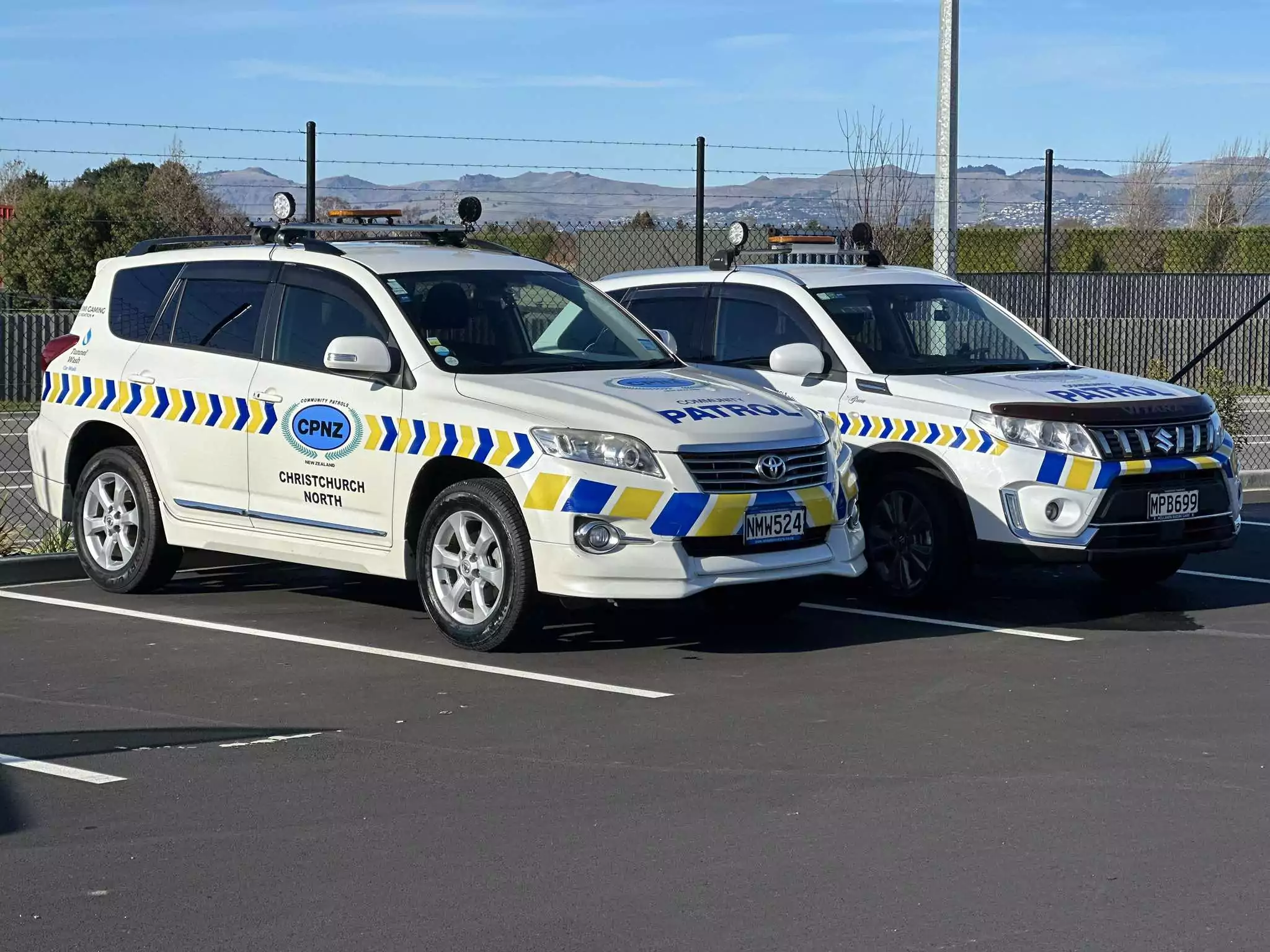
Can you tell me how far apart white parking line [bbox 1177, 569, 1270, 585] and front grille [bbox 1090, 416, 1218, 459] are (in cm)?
132

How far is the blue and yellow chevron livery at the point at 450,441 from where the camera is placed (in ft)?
27.8

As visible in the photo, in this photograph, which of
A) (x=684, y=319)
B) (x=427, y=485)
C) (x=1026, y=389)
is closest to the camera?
(x=427, y=485)

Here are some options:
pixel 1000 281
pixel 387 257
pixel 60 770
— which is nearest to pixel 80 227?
pixel 1000 281

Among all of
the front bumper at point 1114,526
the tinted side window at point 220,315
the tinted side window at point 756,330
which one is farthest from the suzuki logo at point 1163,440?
the tinted side window at point 220,315

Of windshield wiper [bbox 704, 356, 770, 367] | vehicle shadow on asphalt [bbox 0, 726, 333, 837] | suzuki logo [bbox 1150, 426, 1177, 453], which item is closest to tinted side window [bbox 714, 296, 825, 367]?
windshield wiper [bbox 704, 356, 770, 367]

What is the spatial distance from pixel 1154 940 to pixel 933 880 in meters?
0.69

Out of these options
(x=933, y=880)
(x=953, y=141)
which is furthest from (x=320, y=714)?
(x=953, y=141)

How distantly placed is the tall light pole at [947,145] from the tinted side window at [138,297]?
21.9 feet

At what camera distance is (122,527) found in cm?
1027

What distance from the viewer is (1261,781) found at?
20.7 feet

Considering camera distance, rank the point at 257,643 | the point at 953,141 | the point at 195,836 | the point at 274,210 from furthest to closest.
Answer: the point at 953,141 → the point at 274,210 → the point at 257,643 → the point at 195,836

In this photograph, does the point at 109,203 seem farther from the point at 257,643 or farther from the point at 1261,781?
the point at 1261,781

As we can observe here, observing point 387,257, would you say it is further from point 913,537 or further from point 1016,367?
point 1016,367

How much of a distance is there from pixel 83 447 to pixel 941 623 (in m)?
4.84
